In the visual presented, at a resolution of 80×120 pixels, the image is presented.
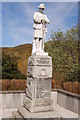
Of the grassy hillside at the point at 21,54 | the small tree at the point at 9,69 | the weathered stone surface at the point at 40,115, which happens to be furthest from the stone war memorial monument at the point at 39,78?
the grassy hillside at the point at 21,54

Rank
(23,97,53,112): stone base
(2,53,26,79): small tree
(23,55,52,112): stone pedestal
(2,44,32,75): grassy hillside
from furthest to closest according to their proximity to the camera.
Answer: (2,44,32,75): grassy hillside, (2,53,26,79): small tree, (23,55,52,112): stone pedestal, (23,97,53,112): stone base

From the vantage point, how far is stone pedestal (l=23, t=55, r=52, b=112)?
6.09 metres

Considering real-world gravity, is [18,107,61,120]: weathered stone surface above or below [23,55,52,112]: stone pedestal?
below

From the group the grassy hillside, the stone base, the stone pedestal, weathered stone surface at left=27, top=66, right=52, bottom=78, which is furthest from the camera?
the grassy hillside

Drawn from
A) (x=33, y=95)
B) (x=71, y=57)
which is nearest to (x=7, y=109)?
(x=33, y=95)

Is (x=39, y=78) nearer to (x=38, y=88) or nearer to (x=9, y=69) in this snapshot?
(x=38, y=88)

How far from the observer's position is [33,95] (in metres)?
6.11

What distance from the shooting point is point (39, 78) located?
6.25 meters

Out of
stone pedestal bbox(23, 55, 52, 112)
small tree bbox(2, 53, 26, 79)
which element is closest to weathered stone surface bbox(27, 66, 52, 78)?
stone pedestal bbox(23, 55, 52, 112)

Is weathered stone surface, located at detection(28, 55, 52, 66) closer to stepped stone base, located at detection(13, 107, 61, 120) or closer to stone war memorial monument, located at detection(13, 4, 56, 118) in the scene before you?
stone war memorial monument, located at detection(13, 4, 56, 118)

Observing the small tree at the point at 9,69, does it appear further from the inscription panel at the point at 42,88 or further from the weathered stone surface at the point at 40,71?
the inscription panel at the point at 42,88

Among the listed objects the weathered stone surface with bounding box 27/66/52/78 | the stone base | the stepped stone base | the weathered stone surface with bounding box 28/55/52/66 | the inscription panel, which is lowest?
the stepped stone base

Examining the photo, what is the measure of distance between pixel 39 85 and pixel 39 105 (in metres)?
0.75

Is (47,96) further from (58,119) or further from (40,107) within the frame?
(58,119)
